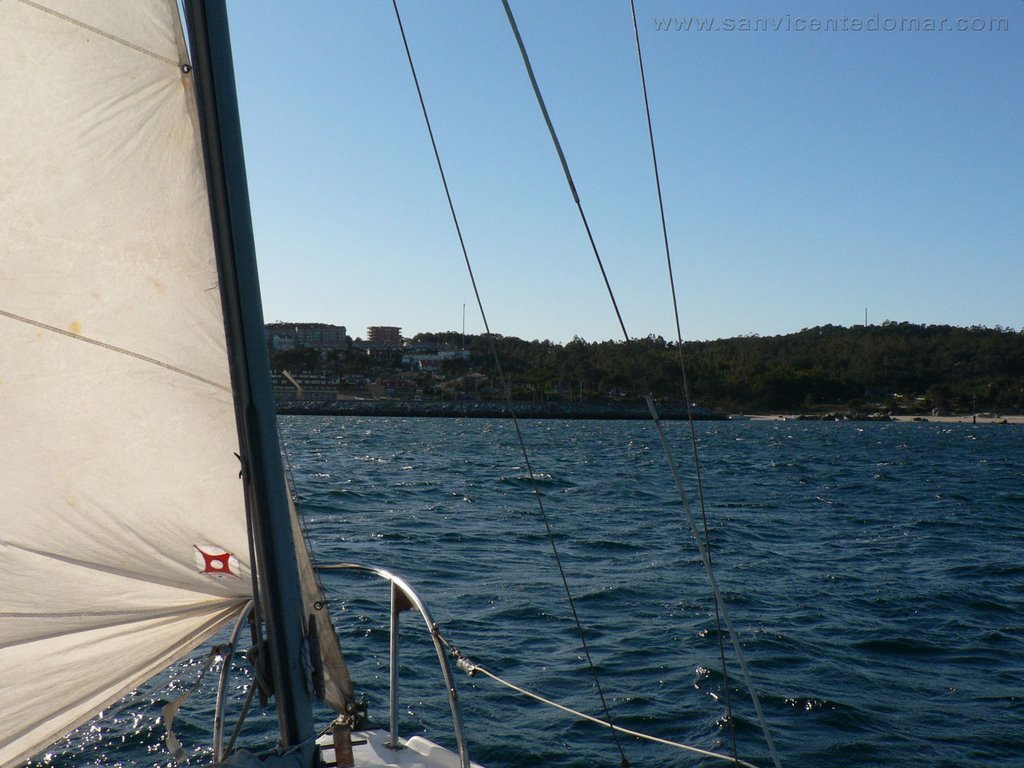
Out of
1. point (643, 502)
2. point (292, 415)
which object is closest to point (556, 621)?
point (643, 502)

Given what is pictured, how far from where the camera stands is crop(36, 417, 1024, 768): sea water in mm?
6547

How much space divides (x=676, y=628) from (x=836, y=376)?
370ft

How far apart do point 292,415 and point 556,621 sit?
94863 mm

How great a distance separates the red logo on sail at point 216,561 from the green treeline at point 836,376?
4163 inches

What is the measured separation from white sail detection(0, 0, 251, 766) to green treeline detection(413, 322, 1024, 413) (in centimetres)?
10581

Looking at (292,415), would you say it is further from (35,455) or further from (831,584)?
(35,455)

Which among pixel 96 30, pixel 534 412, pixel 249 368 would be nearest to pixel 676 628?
pixel 249 368

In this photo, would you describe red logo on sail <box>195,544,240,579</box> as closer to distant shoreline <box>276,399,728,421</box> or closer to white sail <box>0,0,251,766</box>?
white sail <box>0,0,251,766</box>

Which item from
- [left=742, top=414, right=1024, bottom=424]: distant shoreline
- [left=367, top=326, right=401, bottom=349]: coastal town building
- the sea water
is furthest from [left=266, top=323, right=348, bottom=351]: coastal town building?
the sea water

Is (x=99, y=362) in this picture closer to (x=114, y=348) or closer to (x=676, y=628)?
(x=114, y=348)

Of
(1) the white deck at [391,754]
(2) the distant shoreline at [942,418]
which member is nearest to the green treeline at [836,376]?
(2) the distant shoreline at [942,418]

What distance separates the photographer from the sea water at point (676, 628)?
655 centimetres

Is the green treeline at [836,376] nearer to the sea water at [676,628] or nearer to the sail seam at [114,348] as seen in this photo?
the sea water at [676,628]

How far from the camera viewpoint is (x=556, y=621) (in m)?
9.59
